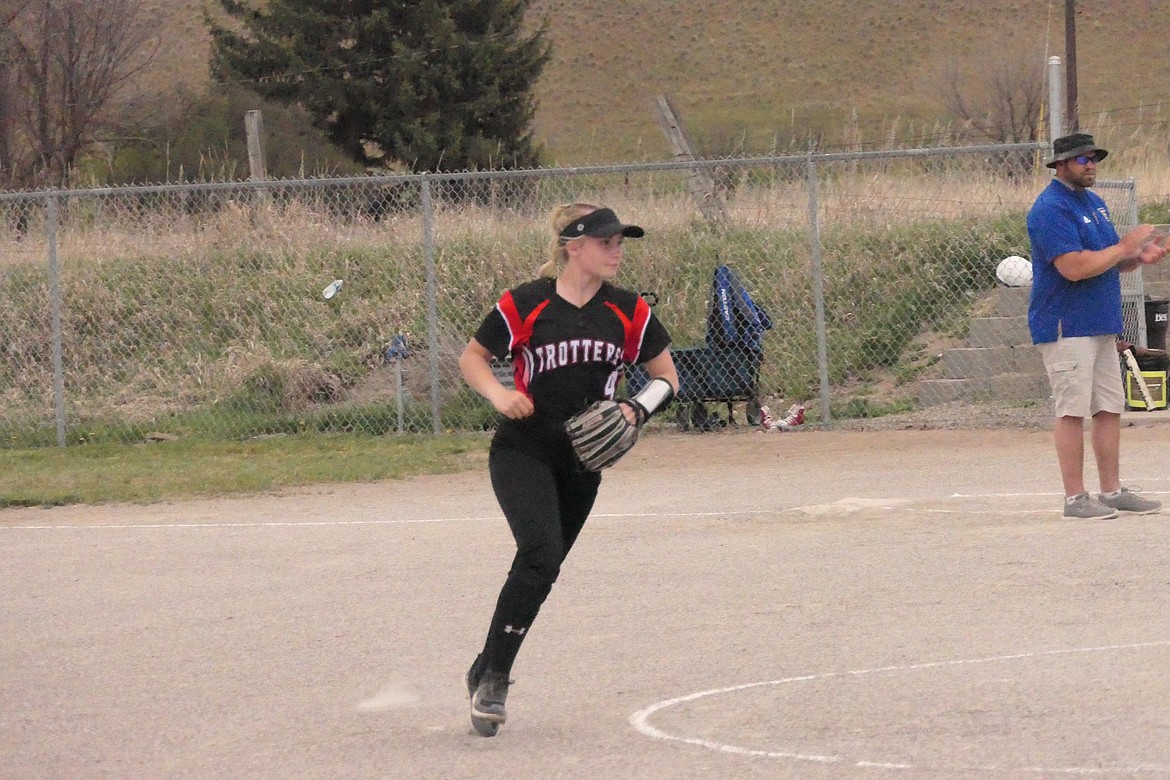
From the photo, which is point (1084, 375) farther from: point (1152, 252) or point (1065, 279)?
point (1152, 252)

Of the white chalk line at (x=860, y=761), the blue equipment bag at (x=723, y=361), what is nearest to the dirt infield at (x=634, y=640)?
the white chalk line at (x=860, y=761)

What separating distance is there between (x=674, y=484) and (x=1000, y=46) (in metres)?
50.3

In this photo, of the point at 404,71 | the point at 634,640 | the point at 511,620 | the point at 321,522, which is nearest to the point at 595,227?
the point at 511,620

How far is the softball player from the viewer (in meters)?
5.31

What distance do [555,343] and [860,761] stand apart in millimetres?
1747

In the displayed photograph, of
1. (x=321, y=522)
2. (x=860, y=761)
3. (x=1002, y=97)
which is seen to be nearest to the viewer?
(x=860, y=761)

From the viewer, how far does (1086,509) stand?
28.0 feet

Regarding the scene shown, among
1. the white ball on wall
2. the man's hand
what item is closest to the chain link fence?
the white ball on wall

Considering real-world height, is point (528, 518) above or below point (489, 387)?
below

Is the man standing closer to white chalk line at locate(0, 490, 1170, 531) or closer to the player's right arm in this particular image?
white chalk line at locate(0, 490, 1170, 531)

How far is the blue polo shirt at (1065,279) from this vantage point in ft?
27.4

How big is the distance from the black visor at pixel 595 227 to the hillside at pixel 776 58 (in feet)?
181

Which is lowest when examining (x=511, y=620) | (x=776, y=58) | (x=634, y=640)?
(x=634, y=640)

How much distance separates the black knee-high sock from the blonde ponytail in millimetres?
1092
